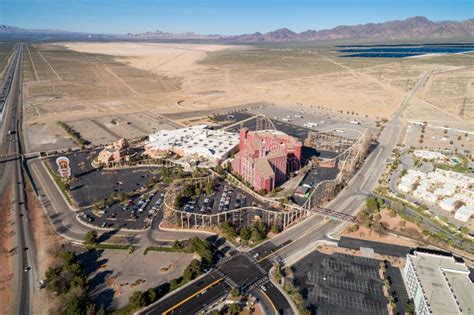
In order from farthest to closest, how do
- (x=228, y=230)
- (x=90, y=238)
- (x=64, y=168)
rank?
(x=64, y=168) → (x=228, y=230) → (x=90, y=238)

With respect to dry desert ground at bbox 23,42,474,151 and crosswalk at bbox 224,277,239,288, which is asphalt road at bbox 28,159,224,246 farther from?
dry desert ground at bbox 23,42,474,151

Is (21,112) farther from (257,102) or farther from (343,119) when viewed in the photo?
(343,119)

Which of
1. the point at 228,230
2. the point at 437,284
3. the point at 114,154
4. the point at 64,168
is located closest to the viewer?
the point at 437,284

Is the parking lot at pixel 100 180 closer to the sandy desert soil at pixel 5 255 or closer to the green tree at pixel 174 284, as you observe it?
the sandy desert soil at pixel 5 255

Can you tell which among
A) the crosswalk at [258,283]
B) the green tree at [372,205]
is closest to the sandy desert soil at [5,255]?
the crosswalk at [258,283]

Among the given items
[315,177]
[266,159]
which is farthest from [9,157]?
[315,177]

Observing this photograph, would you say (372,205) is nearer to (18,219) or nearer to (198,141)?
(198,141)
